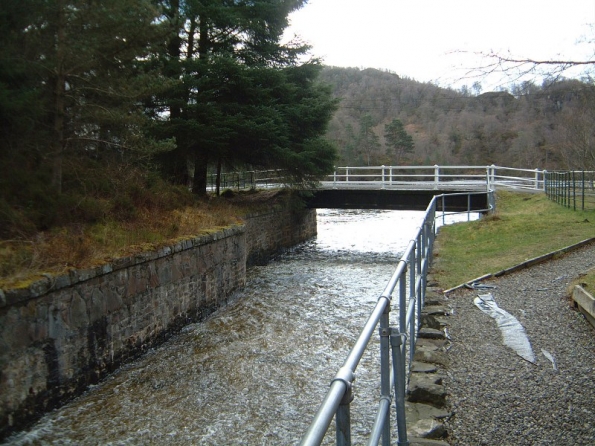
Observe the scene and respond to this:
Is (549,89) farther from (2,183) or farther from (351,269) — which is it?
(351,269)

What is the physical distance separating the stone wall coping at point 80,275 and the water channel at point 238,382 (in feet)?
5.09

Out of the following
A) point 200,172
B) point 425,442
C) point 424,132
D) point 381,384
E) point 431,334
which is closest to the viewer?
point 381,384

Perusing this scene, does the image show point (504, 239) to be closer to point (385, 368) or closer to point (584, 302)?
point (584, 302)

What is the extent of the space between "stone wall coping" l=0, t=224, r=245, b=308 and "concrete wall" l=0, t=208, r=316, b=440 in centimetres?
1

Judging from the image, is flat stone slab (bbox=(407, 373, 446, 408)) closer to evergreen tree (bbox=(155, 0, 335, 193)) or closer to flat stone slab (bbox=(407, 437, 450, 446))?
flat stone slab (bbox=(407, 437, 450, 446))

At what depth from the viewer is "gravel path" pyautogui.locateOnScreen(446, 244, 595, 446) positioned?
383cm

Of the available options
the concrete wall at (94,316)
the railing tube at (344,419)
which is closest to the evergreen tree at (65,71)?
the concrete wall at (94,316)

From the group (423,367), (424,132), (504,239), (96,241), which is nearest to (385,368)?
(423,367)

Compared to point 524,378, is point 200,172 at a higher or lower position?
higher

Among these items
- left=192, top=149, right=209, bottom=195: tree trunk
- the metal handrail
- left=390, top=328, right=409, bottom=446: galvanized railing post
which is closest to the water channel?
left=390, top=328, right=409, bottom=446: galvanized railing post

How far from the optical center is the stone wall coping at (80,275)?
649 centimetres

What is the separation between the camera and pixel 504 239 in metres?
13.3

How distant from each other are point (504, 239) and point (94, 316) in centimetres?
966

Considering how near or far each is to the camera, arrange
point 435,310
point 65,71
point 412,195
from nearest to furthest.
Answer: point 435,310, point 65,71, point 412,195
